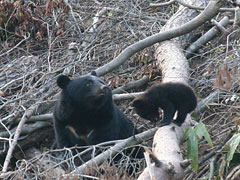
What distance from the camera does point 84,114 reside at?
20.4 feet

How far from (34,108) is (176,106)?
1947mm

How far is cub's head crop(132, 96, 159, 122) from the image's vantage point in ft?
18.8

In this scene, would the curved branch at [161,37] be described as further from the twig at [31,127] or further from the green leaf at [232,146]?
the green leaf at [232,146]

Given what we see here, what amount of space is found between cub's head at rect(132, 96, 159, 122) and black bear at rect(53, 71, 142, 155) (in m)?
0.40

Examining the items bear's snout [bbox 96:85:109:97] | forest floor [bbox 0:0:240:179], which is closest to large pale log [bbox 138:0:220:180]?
forest floor [bbox 0:0:240:179]

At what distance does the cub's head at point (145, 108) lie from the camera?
5.73 meters

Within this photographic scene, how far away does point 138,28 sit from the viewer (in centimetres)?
855

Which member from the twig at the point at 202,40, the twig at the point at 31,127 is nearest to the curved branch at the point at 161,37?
the twig at the point at 202,40

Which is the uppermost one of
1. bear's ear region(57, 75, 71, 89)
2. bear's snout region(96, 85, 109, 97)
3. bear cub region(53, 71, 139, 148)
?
bear's ear region(57, 75, 71, 89)

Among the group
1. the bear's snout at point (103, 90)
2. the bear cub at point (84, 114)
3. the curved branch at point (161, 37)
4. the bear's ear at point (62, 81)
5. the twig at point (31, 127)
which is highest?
the curved branch at point (161, 37)

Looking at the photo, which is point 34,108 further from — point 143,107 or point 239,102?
point 239,102

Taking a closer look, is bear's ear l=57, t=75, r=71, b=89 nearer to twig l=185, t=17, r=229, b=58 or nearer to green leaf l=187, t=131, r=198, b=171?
green leaf l=187, t=131, r=198, b=171

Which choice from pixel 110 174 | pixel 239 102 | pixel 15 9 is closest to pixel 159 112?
pixel 239 102

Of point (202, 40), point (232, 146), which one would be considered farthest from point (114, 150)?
point (202, 40)
